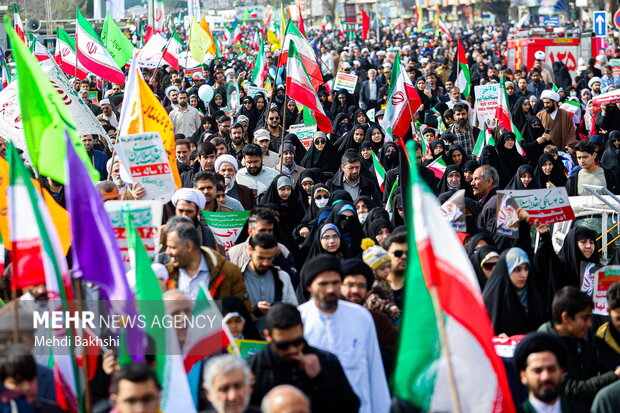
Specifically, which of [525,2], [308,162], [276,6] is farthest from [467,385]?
[276,6]

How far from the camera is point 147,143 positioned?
7.69m

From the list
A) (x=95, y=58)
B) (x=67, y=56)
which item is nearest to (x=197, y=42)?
(x=67, y=56)

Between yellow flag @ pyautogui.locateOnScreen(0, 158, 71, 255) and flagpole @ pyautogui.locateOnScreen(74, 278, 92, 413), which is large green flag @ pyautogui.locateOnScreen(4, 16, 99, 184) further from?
flagpole @ pyautogui.locateOnScreen(74, 278, 92, 413)

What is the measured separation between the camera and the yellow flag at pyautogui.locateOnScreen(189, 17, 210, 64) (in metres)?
21.3

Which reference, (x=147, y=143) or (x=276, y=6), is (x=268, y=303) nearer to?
(x=147, y=143)

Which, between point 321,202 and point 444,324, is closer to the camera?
point 444,324

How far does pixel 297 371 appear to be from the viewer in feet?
15.8

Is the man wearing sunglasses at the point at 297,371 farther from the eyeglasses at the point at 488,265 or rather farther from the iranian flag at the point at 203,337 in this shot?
the eyeglasses at the point at 488,265

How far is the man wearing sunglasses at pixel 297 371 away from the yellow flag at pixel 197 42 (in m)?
16.8

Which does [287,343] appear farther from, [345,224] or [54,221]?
[345,224]

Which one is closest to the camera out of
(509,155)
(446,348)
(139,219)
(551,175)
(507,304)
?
(446,348)

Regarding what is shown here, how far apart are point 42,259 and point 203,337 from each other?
2.52ft

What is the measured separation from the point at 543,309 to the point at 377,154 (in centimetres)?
649

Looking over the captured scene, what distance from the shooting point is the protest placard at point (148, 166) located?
764 cm
